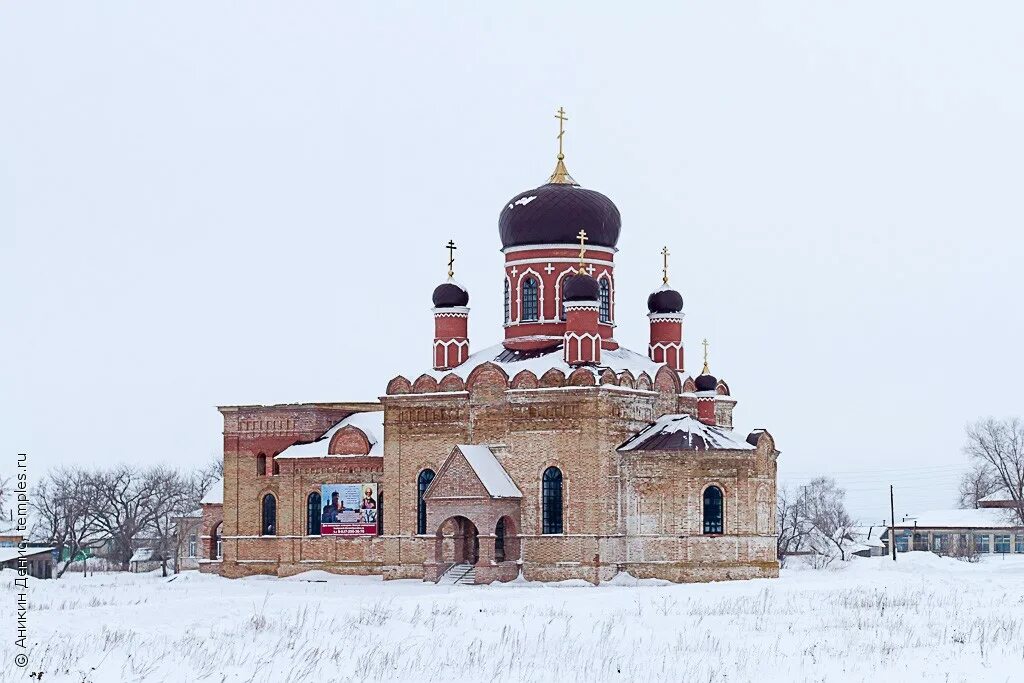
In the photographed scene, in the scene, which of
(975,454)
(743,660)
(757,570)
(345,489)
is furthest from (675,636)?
(975,454)

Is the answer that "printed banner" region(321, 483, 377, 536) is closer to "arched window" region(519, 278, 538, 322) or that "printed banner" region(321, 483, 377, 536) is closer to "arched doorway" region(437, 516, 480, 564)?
"arched doorway" region(437, 516, 480, 564)

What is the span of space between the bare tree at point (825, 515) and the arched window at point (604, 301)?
3407 cm

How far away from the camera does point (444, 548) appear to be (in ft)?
143

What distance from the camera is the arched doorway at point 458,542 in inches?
1706

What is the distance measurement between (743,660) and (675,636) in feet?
9.18

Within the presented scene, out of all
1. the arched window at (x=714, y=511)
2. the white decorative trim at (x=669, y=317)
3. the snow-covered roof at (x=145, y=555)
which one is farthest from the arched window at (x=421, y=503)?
the snow-covered roof at (x=145, y=555)

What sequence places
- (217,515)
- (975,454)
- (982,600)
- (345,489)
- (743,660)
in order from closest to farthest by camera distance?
(743,660) < (982,600) < (345,489) < (217,515) < (975,454)

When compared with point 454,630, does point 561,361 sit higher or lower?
higher

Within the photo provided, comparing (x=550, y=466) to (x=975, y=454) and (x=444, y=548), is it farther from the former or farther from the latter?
(x=975, y=454)

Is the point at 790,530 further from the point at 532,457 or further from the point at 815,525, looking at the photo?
the point at 532,457

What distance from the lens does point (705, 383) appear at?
47281 mm

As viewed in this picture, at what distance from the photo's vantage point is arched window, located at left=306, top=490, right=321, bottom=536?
47688mm

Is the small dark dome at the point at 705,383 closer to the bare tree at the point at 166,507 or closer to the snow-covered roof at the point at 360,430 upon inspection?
the snow-covered roof at the point at 360,430

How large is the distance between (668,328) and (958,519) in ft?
130
